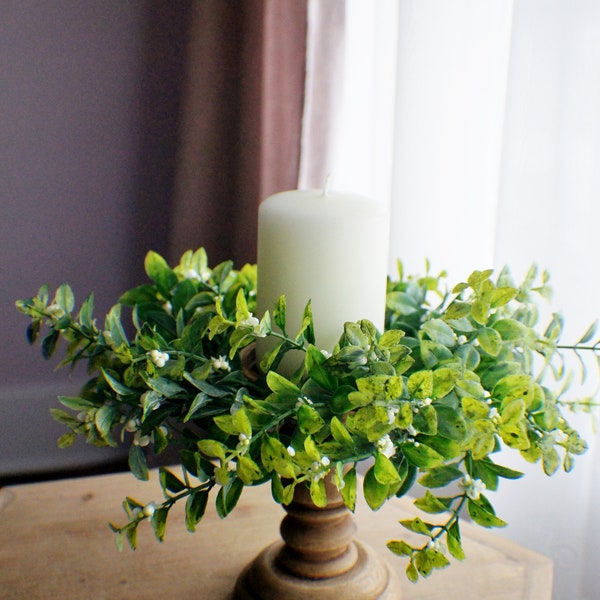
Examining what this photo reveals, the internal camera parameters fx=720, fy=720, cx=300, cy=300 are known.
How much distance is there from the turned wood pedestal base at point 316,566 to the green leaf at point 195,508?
11cm

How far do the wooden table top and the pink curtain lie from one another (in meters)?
0.56

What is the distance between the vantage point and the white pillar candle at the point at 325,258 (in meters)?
0.59

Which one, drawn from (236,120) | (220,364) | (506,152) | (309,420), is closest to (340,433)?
(309,420)

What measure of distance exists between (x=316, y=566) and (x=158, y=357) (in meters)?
0.25

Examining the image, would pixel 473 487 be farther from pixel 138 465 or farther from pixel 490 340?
pixel 138 465

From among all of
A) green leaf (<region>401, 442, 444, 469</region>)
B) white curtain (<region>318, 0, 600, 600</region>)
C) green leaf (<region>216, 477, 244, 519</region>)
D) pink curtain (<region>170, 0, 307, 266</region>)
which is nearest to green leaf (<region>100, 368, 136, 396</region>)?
green leaf (<region>216, 477, 244, 519</region>)

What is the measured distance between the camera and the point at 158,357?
0.54m

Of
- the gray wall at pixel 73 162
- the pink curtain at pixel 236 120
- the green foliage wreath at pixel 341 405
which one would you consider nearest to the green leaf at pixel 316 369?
the green foliage wreath at pixel 341 405

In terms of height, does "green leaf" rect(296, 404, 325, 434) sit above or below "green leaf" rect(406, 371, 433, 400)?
below

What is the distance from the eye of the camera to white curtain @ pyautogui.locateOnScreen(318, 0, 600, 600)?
856 millimetres

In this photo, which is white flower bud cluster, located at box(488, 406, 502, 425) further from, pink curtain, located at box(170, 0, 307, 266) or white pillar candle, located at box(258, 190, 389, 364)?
pink curtain, located at box(170, 0, 307, 266)

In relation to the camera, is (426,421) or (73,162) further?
(73,162)

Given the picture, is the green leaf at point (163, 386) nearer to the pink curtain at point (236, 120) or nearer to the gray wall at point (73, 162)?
the pink curtain at point (236, 120)

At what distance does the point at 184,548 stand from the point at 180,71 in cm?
98
